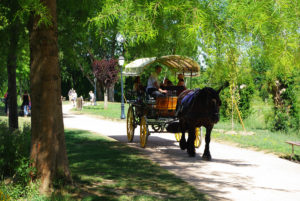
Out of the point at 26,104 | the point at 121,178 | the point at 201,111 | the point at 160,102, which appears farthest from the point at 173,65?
the point at 26,104

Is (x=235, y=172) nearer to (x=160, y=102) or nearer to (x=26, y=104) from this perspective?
(x=160, y=102)

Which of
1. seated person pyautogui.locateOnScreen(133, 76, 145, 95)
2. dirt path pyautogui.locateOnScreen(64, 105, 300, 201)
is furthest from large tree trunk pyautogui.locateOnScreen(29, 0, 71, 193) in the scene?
seated person pyautogui.locateOnScreen(133, 76, 145, 95)

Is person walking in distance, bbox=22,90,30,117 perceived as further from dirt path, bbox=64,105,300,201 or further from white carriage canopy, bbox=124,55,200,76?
dirt path, bbox=64,105,300,201

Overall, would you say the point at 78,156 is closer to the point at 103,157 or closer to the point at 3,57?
the point at 103,157

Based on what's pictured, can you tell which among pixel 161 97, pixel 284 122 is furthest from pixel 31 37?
pixel 284 122

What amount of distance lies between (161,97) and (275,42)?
5986 millimetres

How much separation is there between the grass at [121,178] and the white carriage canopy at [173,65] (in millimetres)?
2705

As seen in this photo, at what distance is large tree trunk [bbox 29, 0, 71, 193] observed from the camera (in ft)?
22.0

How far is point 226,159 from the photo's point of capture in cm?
1094

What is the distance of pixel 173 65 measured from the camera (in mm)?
13703

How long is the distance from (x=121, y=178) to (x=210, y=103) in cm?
342

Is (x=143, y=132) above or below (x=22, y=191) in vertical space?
above

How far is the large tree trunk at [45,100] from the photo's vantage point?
6.70 metres

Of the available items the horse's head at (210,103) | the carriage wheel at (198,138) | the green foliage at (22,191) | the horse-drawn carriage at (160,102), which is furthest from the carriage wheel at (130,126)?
the green foliage at (22,191)
